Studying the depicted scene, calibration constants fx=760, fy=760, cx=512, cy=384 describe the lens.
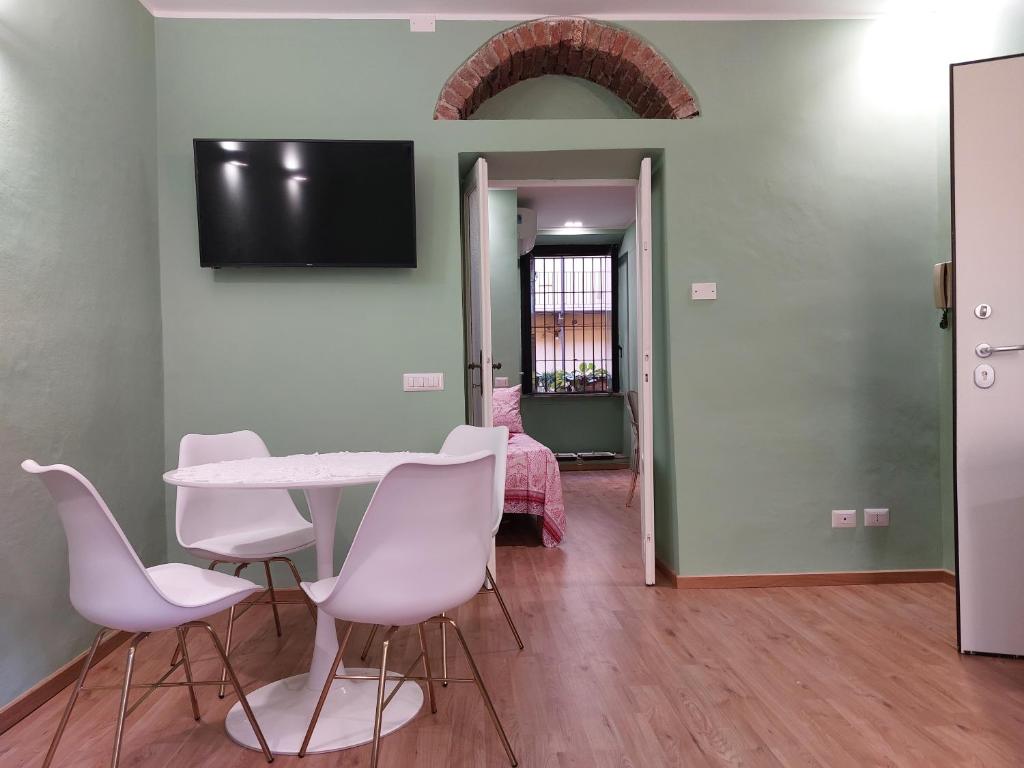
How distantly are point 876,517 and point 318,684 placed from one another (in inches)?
115

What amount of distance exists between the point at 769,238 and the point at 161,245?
3122 millimetres

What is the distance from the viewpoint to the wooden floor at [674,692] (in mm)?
2229

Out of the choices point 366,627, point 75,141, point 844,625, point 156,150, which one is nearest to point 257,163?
point 156,150

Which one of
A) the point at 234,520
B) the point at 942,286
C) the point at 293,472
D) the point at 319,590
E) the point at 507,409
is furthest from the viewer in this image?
the point at 507,409

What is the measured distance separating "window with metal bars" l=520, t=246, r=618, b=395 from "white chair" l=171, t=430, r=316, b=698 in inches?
245

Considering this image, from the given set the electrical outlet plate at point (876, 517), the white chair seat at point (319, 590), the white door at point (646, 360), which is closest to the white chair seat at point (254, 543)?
the white chair seat at point (319, 590)

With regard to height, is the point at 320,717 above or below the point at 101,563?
below

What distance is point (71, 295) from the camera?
9.74 ft

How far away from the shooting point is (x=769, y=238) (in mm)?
3996

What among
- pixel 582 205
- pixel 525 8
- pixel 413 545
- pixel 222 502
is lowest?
pixel 222 502

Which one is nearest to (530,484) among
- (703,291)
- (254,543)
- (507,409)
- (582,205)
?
(507,409)

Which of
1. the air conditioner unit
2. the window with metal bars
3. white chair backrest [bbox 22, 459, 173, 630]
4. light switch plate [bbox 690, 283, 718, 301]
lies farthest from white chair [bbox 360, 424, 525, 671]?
the window with metal bars

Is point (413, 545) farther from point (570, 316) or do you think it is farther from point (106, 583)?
point (570, 316)

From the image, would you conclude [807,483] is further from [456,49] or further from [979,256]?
[456,49]
